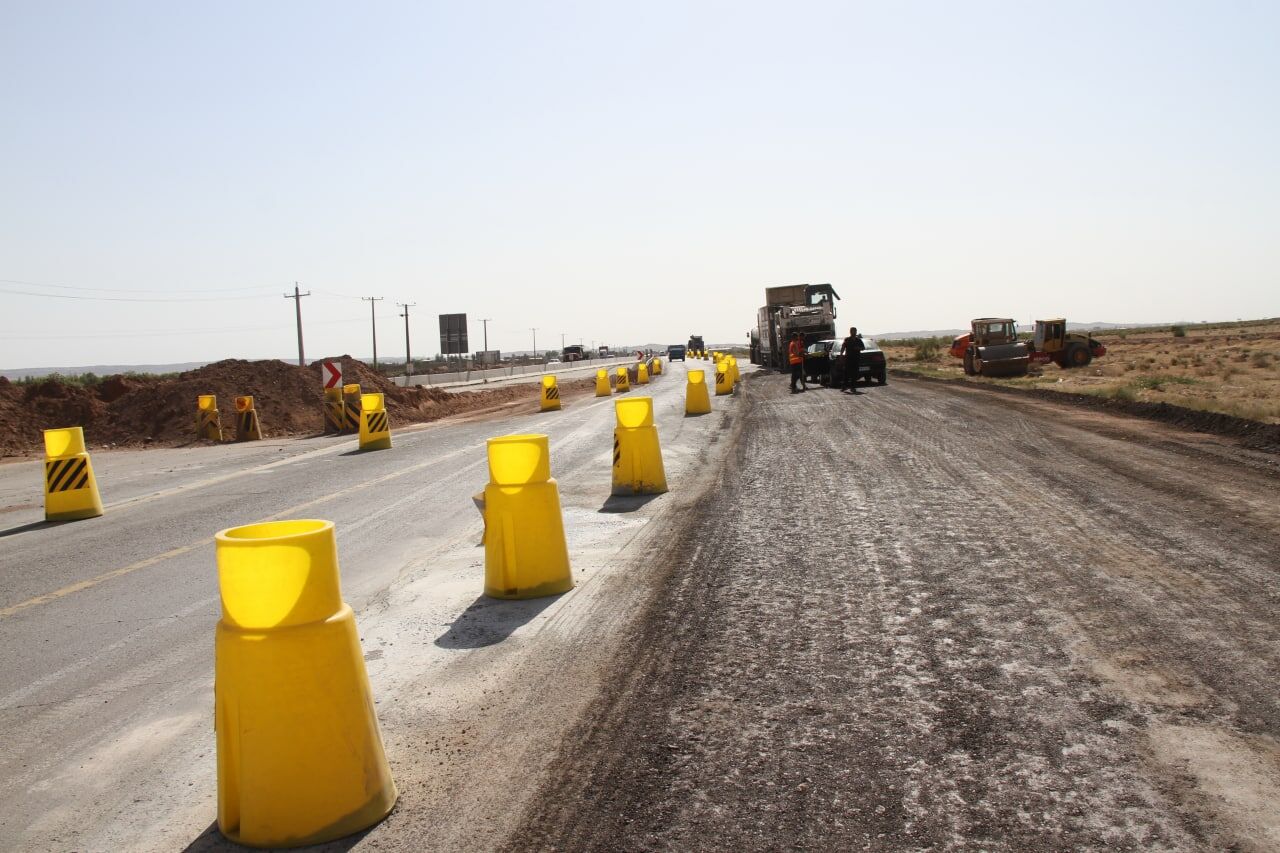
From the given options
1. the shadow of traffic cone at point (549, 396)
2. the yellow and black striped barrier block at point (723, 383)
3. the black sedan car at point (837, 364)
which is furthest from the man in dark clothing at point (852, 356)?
the shadow of traffic cone at point (549, 396)

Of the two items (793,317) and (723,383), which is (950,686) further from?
(793,317)

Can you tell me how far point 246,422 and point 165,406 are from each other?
450 cm

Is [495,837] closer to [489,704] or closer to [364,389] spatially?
[489,704]

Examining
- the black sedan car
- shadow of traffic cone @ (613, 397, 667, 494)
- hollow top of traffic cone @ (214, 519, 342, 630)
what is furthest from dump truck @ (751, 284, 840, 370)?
hollow top of traffic cone @ (214, 519, 342, 630)

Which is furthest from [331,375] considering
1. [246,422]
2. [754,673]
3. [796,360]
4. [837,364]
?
[754,673]

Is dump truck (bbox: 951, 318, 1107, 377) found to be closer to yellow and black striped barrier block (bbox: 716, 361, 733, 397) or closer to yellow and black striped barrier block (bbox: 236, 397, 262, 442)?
yellow and black striped barrier block (bbox: 716, 361, 733, 397)

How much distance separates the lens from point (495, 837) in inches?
140

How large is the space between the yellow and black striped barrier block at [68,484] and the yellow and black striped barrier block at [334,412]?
506 inches

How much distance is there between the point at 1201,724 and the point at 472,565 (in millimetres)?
5532

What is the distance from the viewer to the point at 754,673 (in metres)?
5.18

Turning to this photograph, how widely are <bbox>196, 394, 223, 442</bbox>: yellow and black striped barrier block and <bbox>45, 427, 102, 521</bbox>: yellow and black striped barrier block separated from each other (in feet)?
43.6

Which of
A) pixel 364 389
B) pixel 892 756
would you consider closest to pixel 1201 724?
pixel 892 756

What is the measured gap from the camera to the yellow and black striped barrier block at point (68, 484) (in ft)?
40.2

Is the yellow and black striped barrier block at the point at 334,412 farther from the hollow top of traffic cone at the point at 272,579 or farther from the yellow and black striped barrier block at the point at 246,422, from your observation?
the hollow top of traffic cone at the point at 272,579
